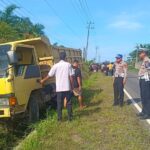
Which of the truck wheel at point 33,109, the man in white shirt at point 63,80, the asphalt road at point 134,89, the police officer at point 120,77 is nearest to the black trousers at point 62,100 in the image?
the man in white shirt at point 63,80

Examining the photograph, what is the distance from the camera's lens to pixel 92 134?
9.72 metres

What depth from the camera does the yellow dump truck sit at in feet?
32.9

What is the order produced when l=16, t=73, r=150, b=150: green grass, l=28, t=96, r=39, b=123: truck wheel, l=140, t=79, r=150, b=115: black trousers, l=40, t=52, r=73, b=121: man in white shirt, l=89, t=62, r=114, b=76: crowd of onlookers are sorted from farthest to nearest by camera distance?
1. l=89, t=62, r=114, b=76: crowd of onlookers
2. l=140, t=79, r=150, b=115: black trousers
3. l=28, t=96, r=39, b=123: truck wheel
4. l=40, t=52, r=73, b=121: man in white shirt
5. l=16, t=73, r=150, b=150: green grass

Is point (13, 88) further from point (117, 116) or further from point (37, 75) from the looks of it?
point (117, 116)

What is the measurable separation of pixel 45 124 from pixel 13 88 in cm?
126

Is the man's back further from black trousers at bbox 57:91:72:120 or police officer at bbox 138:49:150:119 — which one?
police officer at bbox 138:49:150:119

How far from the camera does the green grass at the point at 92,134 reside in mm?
8586

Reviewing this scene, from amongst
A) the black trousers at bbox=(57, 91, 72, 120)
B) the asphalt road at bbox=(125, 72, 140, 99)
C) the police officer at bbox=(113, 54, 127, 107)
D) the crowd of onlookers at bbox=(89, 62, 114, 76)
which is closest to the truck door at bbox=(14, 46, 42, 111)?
the black trousers at bbox=(57, 91, 72, 120)

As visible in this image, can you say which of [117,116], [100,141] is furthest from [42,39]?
[100,141]

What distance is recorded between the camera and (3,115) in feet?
32.8

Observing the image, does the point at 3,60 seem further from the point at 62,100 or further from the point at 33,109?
the point at 62,100

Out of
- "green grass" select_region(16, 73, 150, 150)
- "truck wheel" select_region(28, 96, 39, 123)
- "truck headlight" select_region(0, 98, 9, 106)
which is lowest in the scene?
"green grass" select_region(16, 73, 150, 150)

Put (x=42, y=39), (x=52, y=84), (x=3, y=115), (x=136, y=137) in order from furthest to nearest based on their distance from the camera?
1. (x=52, y=84)
2. (x=42, y=39)
3. (x=3, y=115)
4. (x=136, y=137)

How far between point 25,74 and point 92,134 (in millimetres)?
2550
